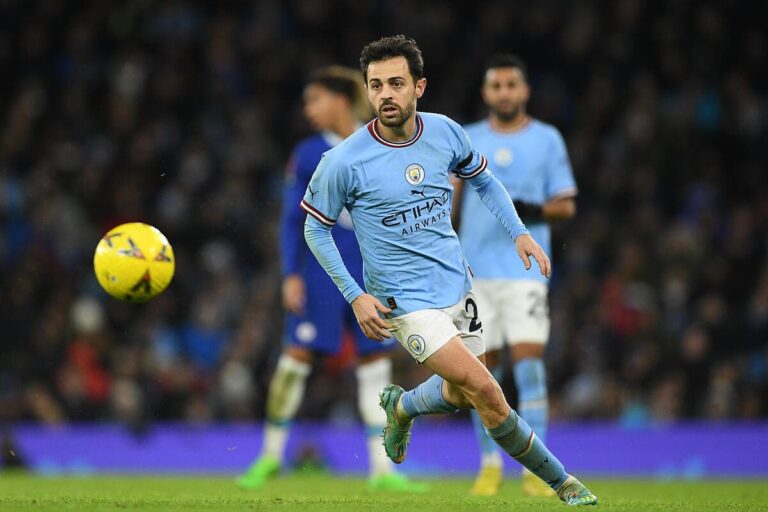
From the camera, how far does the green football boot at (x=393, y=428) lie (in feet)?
20.5

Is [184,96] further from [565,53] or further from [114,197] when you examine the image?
[565,53]

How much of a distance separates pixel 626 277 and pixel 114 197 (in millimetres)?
5888

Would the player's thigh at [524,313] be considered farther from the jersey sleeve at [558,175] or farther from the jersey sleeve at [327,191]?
the jersey sleeve at [327,191]

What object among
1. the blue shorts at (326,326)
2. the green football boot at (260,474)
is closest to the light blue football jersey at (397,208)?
the blue shorts at (326,326)

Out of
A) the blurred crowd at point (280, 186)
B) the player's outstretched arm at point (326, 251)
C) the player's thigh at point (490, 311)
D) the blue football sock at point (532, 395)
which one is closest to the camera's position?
the player's outstretched arm at point (326, 251)

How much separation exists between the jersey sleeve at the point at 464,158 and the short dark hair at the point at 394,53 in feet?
1.18

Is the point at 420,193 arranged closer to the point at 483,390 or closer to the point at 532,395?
the point at 483,390

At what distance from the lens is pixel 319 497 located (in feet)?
22.0

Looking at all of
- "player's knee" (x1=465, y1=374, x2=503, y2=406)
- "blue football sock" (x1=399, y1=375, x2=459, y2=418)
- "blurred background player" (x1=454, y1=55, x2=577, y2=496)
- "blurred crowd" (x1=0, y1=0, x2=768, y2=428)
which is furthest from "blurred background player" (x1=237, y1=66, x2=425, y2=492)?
"blurred crowd" (x1=0, y1=0, x2=768, y2=428)

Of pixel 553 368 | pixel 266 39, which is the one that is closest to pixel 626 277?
pixel 553 368

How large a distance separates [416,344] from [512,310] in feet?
6.56

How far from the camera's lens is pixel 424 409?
6.14 m

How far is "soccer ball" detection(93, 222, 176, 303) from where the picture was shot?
21.9ft

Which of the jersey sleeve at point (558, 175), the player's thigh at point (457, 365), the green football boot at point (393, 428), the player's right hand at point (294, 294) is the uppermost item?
the jersey sleeve at point (558, 175)
